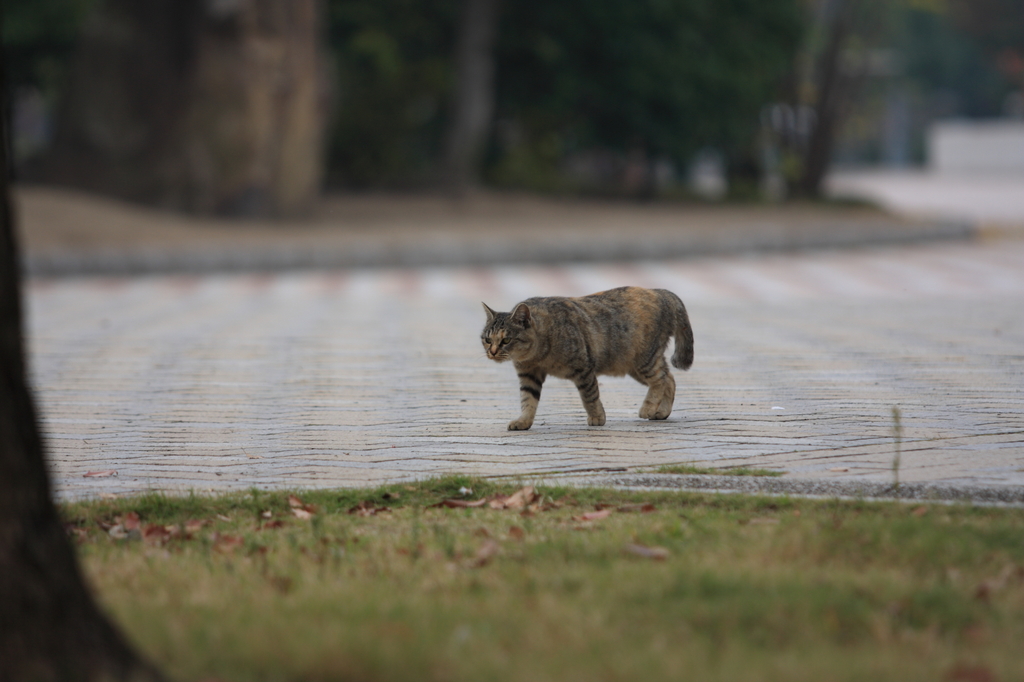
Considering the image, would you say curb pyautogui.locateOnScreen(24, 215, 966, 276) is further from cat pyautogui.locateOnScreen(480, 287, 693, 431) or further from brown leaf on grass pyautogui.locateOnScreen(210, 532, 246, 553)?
brown leaf on grass pyautogui.locateOnScreen(210, 532, 246, 553)

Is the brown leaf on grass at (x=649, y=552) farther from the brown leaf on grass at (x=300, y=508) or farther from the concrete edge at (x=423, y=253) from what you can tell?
the concrete edge at (x=423, y=253)

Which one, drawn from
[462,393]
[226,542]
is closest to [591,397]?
[462,393]

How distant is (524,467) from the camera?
5.58 m

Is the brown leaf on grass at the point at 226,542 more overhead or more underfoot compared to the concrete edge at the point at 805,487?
more underfoot

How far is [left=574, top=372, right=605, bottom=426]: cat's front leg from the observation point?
6297 mm

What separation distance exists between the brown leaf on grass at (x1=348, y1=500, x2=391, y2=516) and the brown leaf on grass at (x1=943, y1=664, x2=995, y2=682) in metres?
2.52

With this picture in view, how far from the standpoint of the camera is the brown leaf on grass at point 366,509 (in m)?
4.92

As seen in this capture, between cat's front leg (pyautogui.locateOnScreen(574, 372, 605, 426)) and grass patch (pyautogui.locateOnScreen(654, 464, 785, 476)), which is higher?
cat's front leg (pyautogui.locateOnScreen(574, 372, 605, 426))

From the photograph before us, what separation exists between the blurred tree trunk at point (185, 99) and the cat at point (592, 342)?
14.3 m

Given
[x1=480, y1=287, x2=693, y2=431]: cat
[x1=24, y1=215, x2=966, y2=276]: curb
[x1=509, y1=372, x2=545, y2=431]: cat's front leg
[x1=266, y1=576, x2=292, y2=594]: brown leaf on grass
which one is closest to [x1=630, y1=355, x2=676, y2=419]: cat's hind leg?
[x1=480, y1=287, x2=693, y2=431]: cat

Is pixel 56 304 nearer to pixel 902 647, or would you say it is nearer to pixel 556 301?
pixel 556 301

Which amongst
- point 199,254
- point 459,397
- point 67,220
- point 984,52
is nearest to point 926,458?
point 459,397

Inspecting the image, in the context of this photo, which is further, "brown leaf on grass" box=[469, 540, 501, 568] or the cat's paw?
the cat's paw

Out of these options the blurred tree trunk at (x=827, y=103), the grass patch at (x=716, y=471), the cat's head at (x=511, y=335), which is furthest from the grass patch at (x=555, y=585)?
the blurred tree trunk at (x=827, y=103)
